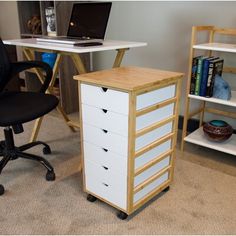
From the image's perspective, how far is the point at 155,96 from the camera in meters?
1.35

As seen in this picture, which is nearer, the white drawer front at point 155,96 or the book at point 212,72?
the white drawer front at point 155,96

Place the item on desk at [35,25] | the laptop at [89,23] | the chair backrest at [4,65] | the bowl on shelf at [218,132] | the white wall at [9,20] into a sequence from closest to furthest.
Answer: the chair backrest at [4,65] → the laptop at [89,23] → the bowl on shelf at [218,132] → the item on desk at [35,25] → the white wall at [9,20]

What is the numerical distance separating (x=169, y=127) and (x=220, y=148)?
0.61m

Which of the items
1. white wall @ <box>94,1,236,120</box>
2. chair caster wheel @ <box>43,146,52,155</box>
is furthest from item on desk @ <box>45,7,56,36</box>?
chair caster wheel @ <box>43,146,52,155</box>

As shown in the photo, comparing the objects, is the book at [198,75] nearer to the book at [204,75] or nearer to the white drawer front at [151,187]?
the book at [204,75]

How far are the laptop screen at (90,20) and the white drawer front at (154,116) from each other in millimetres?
721

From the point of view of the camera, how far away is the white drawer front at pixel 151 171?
142 cm

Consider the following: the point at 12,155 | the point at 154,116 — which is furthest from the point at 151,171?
the point at 12,155

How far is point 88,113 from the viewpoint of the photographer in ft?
4.67

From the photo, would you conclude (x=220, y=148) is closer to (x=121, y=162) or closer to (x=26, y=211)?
(x=121, y=162)

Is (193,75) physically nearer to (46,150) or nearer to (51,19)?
(46,150)

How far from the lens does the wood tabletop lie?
4.06ft

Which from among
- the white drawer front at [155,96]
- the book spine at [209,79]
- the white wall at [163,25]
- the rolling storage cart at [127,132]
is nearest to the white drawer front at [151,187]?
the rolling storage cart at [127,132]

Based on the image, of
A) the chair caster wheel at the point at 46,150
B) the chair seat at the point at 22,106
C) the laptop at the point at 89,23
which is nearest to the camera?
the chair seat at the point at 22,106
